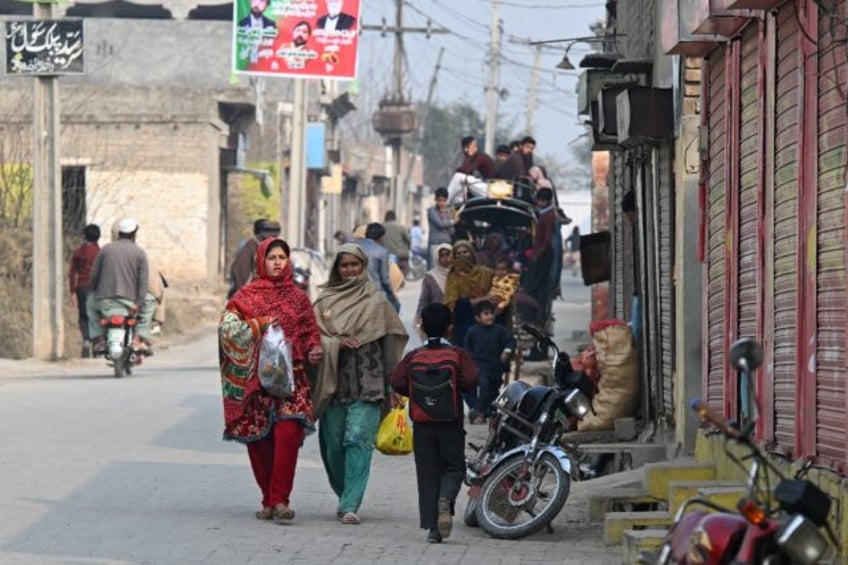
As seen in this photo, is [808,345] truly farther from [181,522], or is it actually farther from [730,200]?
[181,522]

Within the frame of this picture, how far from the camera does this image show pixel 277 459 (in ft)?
37.2

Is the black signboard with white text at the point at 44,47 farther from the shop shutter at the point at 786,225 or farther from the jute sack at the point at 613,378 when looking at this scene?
the shop shutter at the point at 786,225

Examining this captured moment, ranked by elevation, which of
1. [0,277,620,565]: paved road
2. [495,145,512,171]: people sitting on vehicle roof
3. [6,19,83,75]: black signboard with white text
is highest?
[6,19,83,75]: black signboard with white text

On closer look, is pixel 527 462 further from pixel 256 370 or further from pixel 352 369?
pixel 256 370

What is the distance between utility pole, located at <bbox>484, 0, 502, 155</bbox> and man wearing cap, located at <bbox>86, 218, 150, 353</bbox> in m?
41.6

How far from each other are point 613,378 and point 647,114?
2087 millimetres

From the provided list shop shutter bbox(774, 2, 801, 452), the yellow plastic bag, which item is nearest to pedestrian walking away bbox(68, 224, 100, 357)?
the yellow plastic bag

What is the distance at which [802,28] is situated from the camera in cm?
868

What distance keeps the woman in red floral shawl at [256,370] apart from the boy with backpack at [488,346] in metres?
5.30

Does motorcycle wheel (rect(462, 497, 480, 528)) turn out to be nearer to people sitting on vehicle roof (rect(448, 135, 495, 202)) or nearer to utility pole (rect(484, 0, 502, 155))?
people sitting on vehicle roof (rect(448, 135, 495, 202))

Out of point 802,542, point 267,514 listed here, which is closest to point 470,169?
point 267,514

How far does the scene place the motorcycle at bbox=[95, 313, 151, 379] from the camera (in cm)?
2173

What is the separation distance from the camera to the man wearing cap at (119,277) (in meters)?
21.6

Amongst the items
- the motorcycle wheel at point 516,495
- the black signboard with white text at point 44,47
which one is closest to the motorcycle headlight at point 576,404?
the motorcycle wheel at point 516,495
